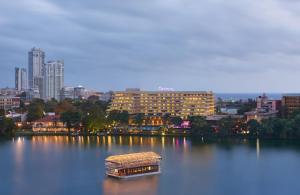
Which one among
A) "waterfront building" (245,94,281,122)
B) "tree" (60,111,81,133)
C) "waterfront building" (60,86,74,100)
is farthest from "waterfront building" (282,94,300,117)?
"waterfront building" (60,86,74,100)

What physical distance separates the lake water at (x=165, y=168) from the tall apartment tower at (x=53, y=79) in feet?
129

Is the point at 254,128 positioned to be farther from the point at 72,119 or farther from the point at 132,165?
the point at 132,165

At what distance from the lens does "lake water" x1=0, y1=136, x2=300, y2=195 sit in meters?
11.1

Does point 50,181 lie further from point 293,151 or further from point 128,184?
point 293,151

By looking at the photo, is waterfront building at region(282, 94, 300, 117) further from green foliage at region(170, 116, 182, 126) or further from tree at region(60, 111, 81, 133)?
tree at region(60, 111, 81, 133)

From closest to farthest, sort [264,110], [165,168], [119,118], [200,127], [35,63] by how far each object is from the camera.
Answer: [165,168] < [200,127] < [119,118] < [264,110] < [35,63]

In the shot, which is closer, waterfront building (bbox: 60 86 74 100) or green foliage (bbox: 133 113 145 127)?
green foliage (bbox: 133 113 145 127)

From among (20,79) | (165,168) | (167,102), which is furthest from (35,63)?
(165,168)

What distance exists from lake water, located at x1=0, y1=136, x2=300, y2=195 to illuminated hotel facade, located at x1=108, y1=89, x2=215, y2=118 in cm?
911

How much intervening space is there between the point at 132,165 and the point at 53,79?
1917 inches

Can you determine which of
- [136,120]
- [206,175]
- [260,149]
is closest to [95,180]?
[206,175]

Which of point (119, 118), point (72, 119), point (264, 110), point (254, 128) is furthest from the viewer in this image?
point (264, 110)

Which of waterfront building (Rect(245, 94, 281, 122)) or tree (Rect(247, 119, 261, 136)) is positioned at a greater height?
waterfront building (Rect(245, 94, 281, 122))

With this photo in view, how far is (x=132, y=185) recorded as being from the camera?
11.5 m
